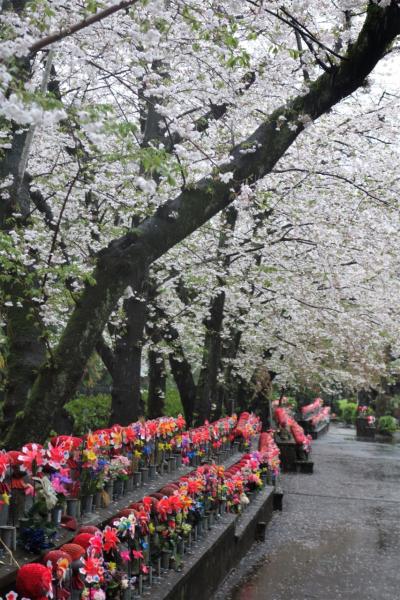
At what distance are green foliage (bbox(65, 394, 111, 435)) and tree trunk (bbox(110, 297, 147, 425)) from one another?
105 inches

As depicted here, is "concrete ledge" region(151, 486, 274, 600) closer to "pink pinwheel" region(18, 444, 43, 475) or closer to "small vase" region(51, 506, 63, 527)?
"small vase" region(51, 506, 63, 527)

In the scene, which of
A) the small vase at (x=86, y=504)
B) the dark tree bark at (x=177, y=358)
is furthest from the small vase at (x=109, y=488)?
the dark tree bark at (x=177, y=358)

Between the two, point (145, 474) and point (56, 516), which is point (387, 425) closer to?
point (145, 474)

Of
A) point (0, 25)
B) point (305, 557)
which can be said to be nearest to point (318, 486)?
point (305, 557)

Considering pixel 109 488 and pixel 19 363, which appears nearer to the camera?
pixel 109 488

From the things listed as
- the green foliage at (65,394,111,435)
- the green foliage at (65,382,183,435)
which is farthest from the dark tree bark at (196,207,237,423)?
the green foliage at (65,394,111,435)

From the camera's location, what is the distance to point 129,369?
1291 centimetres

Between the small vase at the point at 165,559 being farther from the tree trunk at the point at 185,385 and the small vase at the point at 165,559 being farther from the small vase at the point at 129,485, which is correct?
the tree trunk at the point at 185,385

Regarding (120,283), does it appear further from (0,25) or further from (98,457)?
(0,25)

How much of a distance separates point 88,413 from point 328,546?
751 centimetres

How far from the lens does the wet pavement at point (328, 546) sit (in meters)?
8.70

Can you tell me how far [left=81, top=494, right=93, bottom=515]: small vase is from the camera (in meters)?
6.71

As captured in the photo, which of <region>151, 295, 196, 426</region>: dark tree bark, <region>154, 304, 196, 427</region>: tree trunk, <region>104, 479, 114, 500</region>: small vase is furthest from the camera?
<region>154, 304, 196, 427</region>: tree trunk

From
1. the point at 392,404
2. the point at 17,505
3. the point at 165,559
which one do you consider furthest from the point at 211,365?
the point at 392,404
